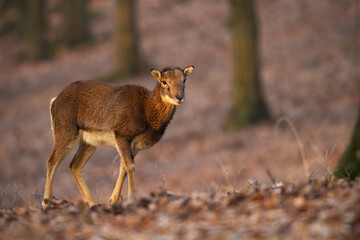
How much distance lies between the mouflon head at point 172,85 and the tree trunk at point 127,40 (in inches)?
607

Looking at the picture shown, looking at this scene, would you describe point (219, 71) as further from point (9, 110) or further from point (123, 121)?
point (123, 121)

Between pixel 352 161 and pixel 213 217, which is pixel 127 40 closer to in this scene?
pixel 352 161

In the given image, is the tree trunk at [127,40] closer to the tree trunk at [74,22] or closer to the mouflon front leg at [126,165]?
the tree trunk at [74,22]

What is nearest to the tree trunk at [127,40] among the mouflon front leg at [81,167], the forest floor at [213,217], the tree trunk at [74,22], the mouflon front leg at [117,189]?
the tree trunk at [74,22]

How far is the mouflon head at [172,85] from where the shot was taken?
298 inches

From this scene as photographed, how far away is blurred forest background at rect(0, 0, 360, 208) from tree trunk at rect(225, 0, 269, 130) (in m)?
0.17

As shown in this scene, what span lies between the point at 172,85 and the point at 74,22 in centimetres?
2322

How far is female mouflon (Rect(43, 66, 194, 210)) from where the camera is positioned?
7672mm

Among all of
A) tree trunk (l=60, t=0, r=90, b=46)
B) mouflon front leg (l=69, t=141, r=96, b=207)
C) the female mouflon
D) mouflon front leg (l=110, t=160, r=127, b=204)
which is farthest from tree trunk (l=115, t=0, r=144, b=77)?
mouflon front leg (l=110, t=160, r=127, b=204)

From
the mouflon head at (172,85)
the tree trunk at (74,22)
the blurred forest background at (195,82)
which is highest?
the tree trunk at (74,22)

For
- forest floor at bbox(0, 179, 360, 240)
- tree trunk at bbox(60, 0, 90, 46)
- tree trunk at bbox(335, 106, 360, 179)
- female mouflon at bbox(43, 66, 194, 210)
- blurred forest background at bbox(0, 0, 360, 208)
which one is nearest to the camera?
forest floor at bbox(0, 179, 360, 240)

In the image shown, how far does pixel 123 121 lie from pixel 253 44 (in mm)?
9865

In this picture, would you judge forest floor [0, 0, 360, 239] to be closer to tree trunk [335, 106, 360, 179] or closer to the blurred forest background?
the blurred forest background

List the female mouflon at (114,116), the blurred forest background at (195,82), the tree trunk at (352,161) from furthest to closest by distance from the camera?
the blurred forest background at (195,82), the tree trunk at (352,161), the female mouflon at (114,116)
